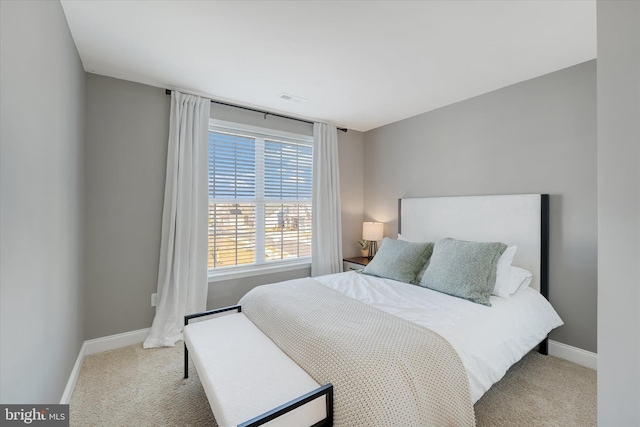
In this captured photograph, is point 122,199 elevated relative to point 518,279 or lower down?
elevated

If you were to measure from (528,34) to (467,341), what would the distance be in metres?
2.06

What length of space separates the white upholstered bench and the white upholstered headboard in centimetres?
224

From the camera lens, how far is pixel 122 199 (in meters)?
2.56

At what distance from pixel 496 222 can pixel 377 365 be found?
2.12 meters

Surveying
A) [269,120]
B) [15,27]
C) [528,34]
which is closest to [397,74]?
[528,34]

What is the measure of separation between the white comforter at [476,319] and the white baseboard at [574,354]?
0.25 m

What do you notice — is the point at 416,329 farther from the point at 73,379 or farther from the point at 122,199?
the point at 122,199

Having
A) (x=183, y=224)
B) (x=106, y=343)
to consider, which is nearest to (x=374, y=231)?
(x=183, y=224)

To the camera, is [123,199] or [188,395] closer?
[188,395]

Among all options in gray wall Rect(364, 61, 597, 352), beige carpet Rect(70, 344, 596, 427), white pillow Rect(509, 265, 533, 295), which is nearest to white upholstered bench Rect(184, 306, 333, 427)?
beige carpet Rect(70, 344, 596, 427)

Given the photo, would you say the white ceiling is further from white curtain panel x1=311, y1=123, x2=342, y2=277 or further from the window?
white curtain panel x1=311, y1=123, x2=342, y2=277

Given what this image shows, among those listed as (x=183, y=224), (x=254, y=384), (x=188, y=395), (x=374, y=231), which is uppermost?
(x=183, y=224)

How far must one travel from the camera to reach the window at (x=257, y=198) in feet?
10.2

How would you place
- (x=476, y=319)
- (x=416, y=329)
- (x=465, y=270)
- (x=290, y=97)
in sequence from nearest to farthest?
(x=416, y=329) < (x=476, y=319) < (x=465, y=270) < (x=290, y=97)
